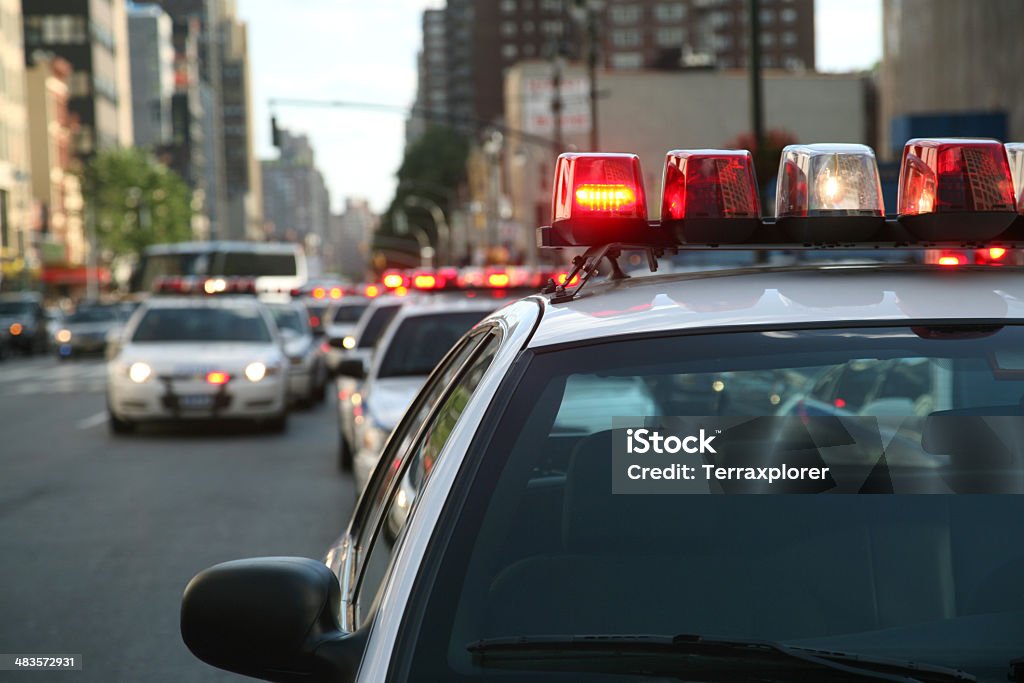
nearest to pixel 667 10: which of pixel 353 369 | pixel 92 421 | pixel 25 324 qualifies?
pixel 25 324

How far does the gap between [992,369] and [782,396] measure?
306cm

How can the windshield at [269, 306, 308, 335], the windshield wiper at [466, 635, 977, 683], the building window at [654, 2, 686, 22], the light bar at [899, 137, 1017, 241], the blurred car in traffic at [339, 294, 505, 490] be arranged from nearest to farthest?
the windshield wiper at [466, 635, 977, 683]
the light bar at [899, 137, 1017, 241]
the blurred car in traffic at [339, 294, 505, 490]
the windshield at [269, 306, 308, 335]
the building window at [654, 2, 686, 22]

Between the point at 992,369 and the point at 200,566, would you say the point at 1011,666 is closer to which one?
the point at 992,369

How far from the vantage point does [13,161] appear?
89.4 m

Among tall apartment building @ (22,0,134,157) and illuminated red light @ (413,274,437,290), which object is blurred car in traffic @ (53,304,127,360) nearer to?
illuminated red light @ (413,274,437,290)

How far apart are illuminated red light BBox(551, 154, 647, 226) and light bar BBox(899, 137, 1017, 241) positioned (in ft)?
1.69

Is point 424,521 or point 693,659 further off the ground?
point 424,521

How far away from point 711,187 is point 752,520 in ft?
2.62

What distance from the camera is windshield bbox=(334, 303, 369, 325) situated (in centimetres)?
2855

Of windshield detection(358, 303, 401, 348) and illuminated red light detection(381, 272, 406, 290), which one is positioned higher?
illuminated red light detection(381, 272, 406, 290)

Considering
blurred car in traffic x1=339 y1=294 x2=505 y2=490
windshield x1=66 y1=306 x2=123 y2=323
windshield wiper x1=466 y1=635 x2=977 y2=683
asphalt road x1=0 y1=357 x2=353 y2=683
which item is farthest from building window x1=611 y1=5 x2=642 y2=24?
windshield wiper x1=466 y1=635 x2=977 y2=683

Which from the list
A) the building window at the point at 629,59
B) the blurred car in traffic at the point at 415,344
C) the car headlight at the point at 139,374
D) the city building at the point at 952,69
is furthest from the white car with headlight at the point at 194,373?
the building window at the point at 629,59

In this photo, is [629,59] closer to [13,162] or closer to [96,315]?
[13,162]

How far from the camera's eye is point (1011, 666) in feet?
7.24
